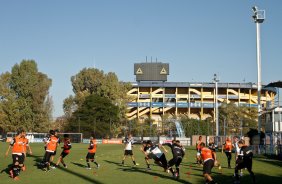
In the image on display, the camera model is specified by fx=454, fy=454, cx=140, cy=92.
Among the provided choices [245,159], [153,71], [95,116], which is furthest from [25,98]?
[245,159]

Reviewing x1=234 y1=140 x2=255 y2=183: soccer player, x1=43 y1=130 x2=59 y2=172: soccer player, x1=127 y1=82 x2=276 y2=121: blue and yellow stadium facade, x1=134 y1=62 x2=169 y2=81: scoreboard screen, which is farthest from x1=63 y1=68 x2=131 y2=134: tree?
x1=234 y1=140 x2=255 y2=183: soccer player

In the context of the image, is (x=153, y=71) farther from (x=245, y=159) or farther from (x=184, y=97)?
(x=245, y=159)

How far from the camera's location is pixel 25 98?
297 feet

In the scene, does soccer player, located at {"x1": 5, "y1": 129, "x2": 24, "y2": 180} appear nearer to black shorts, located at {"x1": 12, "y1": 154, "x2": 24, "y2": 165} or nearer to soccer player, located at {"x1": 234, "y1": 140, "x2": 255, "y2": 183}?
black shorts, located at {"x1": 12, "y1": 154, "x2": 24, "y2": 165}

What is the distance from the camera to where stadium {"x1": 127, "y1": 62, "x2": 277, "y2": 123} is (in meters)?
126

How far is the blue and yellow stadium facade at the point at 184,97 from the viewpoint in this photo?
130 meters

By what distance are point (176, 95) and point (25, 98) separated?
172 feet

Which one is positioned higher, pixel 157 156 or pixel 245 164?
A: pixel 157 156

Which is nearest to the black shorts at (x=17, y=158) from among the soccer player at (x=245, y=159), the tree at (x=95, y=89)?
the soccer player at (x=245, y=159)

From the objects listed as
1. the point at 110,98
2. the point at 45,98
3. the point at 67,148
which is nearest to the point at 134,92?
the point at 110,98

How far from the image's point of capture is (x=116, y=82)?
320ft

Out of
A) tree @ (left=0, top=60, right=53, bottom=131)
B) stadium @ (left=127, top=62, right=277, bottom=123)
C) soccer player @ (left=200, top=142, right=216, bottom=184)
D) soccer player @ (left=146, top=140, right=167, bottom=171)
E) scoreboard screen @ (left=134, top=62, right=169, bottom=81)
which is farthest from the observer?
stadium @ (left=127, top=62, right=277, bottom=123)

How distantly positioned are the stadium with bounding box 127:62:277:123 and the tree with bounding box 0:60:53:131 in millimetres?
38763

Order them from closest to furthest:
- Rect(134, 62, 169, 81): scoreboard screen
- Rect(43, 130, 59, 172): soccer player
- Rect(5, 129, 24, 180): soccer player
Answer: Rect(5, 129, 24, 180): soccer player → Rect(43, 130, 59, 172): soccer player → Rect(134, 62, 169, 81): scoreboard screen
